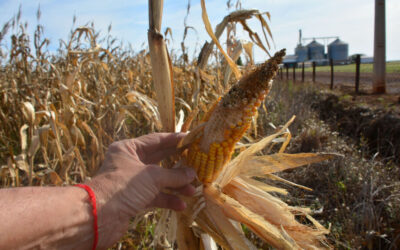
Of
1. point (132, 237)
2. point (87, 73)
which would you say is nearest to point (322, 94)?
point (87, 73)

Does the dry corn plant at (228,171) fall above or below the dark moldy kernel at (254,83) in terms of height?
below

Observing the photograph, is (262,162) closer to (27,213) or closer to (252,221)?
(252,221)

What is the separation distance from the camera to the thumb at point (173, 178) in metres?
1.38

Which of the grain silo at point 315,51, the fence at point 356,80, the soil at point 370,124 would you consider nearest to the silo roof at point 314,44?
the grain silo at point 315,51

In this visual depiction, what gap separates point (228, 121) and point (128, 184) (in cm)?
57

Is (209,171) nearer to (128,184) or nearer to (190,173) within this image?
(190,173)

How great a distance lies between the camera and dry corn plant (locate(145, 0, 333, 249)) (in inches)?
51.4

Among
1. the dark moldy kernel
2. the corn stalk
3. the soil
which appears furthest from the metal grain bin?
the dark moldy kernel

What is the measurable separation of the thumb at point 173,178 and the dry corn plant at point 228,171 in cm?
11

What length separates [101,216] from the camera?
1211mm

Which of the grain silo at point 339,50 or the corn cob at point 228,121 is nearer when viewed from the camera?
the corn cob at point 228,121

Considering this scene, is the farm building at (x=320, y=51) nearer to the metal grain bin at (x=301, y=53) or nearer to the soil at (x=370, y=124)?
the metal grain bin at (x=301, y=53)

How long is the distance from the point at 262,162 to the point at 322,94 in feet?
28.5

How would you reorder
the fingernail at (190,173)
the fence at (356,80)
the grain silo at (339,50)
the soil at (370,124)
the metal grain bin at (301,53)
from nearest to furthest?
the fingernail at (190,173) < the soil at (370,124) < the fence at (356,80) < the grain silo at (339,50) < the metal grain bin at (301,53)
